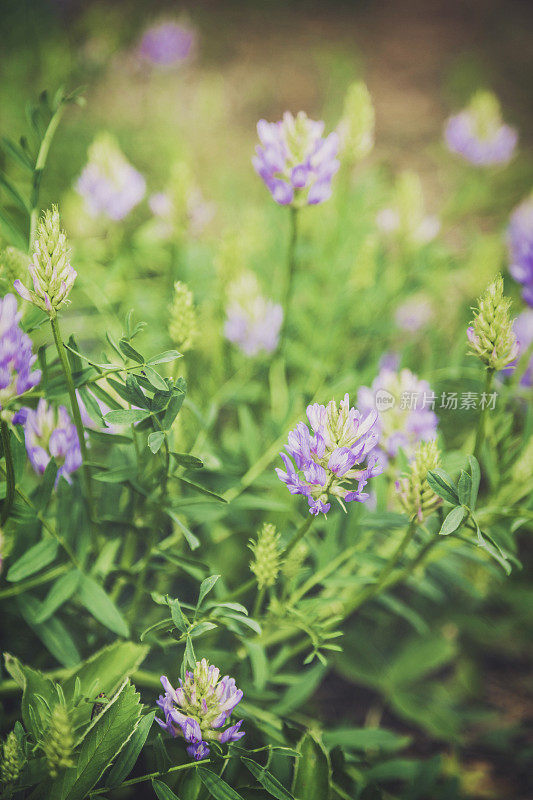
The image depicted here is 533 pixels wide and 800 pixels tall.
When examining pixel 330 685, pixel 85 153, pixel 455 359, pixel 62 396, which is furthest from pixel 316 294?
pixel 85 153

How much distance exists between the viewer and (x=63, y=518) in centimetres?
87

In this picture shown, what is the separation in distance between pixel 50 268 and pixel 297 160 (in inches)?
18.8

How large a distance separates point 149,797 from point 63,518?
1.55 ft

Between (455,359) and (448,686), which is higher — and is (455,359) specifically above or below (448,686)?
above

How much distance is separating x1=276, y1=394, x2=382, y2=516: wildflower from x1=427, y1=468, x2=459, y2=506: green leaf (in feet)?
0.24

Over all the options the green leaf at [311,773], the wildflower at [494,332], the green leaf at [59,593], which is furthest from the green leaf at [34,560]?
the wildflower at [494,332]

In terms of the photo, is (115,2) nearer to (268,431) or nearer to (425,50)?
(425,50)

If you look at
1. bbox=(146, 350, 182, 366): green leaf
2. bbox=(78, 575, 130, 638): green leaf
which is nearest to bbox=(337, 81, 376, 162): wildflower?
bbox=(146, 350, 182, 366): green leaf

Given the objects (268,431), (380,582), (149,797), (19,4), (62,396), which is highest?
(19,4)

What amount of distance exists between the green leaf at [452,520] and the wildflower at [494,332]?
170 millimetres

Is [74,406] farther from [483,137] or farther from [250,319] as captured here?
[483,137]

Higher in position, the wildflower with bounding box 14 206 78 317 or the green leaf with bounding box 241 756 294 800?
the wildflower with bounding box 14 206 78 317

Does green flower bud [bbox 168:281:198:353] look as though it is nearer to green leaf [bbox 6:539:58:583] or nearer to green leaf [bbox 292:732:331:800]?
green leaf [bbox 6:539:58:583]

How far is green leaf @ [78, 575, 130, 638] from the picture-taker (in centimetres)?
80
